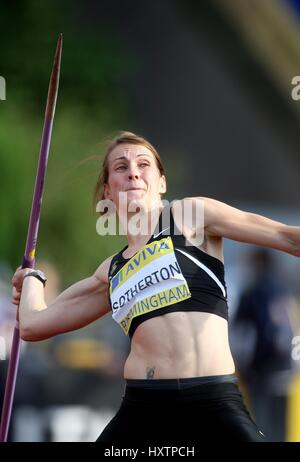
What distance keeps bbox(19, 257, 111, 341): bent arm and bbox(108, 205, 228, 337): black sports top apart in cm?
38

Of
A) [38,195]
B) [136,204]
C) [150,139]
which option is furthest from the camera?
[150,139]

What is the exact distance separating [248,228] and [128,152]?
0.76 meters

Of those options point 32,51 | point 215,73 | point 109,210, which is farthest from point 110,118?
point 109,210

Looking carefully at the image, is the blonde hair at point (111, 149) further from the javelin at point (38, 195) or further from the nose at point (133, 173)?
the javelin at point (38, 195)

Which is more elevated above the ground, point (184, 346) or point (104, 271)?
point (104, 271)

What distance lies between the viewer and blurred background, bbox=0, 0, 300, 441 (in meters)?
10.5

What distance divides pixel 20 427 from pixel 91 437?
0.58 m

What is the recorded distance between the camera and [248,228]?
5.40 m

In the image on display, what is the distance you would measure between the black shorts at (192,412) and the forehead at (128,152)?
3.54 ft

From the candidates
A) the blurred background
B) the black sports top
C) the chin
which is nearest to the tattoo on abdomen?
the black sports top

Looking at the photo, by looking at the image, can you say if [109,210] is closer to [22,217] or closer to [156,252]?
[156,252]

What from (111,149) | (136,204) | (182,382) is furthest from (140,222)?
(182,382)

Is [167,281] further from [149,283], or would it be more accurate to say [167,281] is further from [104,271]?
[104,271]

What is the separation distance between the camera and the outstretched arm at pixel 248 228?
17.5ft
